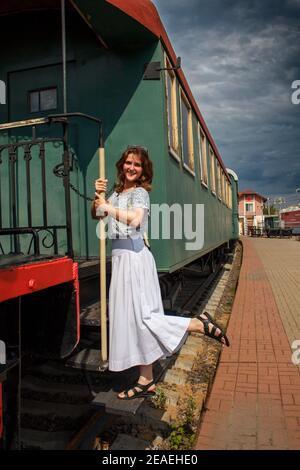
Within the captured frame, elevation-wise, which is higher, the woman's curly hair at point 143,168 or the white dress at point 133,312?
the woman's curly hair at point 143,168

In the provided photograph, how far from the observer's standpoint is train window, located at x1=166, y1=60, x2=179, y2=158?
364 centimetres

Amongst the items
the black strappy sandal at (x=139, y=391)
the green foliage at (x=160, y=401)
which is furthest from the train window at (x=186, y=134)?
the black strappy sandal at (x=139, y=391)

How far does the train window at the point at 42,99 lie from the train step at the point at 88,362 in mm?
2396

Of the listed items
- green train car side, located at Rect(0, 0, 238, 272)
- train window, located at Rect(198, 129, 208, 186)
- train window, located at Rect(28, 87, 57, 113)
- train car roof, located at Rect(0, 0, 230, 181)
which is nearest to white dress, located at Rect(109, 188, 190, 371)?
green train car side, located at Rect(0, 0, 238, 272)

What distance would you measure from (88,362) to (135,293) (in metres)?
0.53

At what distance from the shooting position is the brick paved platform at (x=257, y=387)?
2.67 m

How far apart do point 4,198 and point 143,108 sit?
1582mm

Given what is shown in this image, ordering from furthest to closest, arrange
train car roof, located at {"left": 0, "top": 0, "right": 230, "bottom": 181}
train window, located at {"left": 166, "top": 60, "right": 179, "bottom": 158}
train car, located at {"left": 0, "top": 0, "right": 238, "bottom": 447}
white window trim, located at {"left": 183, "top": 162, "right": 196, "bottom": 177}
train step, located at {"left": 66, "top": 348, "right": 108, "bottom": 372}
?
white window trim, located at {"left": 183, "top": 162, "right": 196, "bottom": 177} < train window, located at {"left": 166, "top": 60, "right": 179, "bottom": 158} < train car, located at {"left": 0, "top": 0, "right": 238, "bottom": 447} < train car roof, located at {"left": 0, "top": 0, "right": 230, "bottom": 181} < train step, located at {"left": 66, "top": 348, "right": 108, "bottom": 372}

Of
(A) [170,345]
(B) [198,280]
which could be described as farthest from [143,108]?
(B) [198,280]

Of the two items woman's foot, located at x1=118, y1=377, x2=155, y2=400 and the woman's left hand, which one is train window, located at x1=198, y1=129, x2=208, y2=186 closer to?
the woman's left hand

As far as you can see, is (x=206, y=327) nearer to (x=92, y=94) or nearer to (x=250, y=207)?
(x=92, y=94)

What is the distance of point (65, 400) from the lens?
122 inches

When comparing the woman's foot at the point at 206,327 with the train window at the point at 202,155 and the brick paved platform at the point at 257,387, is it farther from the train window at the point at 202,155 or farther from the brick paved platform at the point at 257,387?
the train window at the point at 202,155

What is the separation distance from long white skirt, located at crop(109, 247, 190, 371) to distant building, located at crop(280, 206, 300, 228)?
4589 cm
